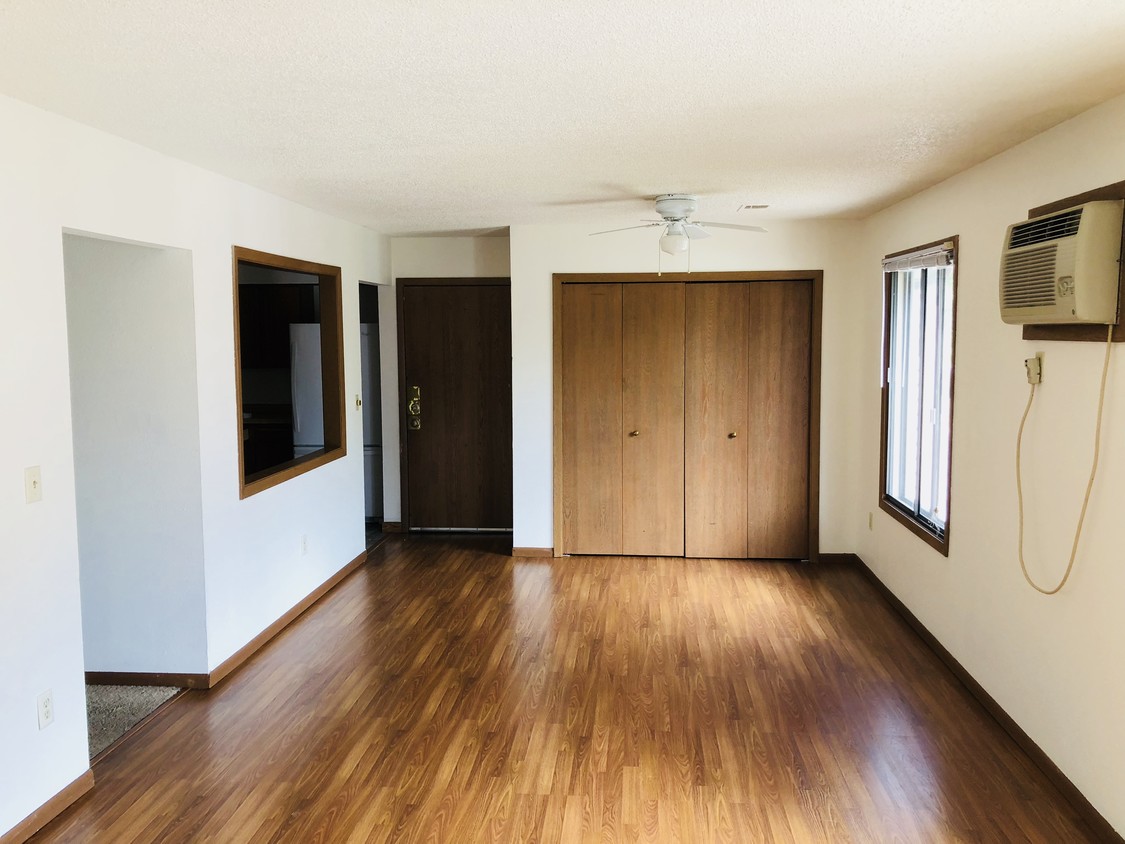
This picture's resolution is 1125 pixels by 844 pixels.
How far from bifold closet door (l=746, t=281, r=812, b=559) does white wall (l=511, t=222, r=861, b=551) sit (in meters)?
0.13

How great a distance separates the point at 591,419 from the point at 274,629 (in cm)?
→ 254

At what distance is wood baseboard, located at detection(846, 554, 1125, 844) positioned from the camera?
2.70 meters

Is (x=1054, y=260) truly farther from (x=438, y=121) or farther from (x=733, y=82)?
(x=438, y=121)

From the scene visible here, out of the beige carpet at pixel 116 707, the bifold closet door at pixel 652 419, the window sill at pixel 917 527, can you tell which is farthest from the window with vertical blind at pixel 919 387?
the beige carpet at pixel 116 707

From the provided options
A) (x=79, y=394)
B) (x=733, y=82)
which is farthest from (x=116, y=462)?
(x=733, y=82)

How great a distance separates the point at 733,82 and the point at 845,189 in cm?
218

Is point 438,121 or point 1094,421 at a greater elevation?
point 438,121

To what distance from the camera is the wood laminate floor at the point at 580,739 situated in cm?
281

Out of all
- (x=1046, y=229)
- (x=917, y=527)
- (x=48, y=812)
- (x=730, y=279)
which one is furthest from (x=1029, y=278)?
(x=48, y=812)

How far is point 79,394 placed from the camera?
3.83 m

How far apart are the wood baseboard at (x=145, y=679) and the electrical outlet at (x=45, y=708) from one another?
1050 millimetres

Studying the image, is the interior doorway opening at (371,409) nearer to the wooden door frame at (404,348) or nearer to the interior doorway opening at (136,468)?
the wooden door frame at (404,348)

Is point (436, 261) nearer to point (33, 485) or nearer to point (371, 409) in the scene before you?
point (371, 409)

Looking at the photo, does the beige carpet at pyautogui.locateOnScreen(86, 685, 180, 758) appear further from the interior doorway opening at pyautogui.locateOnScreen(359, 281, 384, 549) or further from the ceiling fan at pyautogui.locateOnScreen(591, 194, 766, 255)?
the ceiling fan at pyautogui.locateOnScreen(591, 194, 766, 255)
